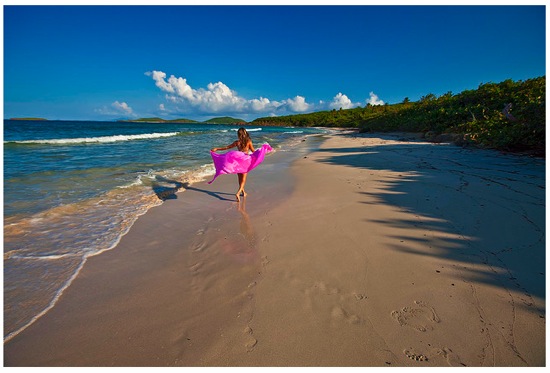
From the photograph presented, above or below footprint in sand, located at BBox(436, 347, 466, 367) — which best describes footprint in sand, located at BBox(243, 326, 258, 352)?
above

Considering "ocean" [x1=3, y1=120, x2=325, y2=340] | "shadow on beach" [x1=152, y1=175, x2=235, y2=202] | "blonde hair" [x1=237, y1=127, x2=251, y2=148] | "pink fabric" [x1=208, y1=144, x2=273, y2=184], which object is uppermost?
"blonde hair" [x1=237, y1=127, x2=251, y2=148]

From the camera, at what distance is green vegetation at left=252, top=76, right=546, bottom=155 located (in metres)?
9.92

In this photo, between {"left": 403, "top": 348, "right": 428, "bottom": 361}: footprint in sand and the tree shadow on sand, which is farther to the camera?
the tree shadow on sand

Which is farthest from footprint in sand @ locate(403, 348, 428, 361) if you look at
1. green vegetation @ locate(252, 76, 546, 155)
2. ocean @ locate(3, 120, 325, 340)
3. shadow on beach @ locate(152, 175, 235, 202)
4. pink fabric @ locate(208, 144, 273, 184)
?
green vegetation @ locate(252, 76, 546, 155)

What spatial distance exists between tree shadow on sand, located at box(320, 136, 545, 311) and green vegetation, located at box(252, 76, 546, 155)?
9.17ft

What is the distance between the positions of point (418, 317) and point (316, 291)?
3.06 ft

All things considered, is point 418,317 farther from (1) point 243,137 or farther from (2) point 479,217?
(1) point 243,137

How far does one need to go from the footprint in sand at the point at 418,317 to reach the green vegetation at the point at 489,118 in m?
10.7

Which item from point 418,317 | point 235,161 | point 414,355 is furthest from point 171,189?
point 414,355

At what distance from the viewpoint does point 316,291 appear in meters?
2.67

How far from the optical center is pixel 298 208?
17.4ft

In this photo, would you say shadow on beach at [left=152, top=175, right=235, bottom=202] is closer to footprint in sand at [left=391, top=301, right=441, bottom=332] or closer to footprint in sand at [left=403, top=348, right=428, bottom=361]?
footprint in sand at [left=391, top=301, right=441, bottom=332]

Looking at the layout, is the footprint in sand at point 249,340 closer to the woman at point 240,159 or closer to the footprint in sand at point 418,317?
the footprint in sand at point 418,317

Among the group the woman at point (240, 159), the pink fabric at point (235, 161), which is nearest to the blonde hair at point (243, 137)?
the woman at point (240, 159)
